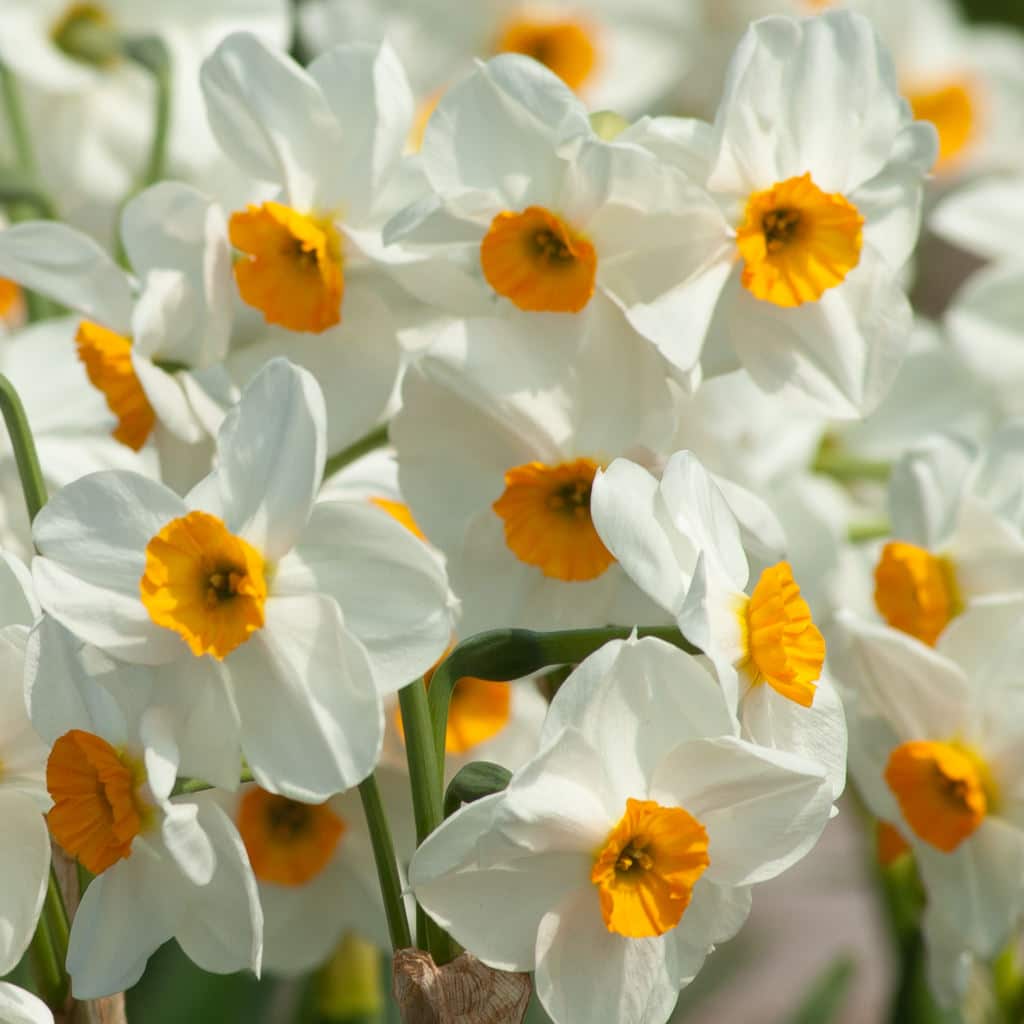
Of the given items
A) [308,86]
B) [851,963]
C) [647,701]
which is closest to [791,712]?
[647,701]

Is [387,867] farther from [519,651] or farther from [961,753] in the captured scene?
[961,753]

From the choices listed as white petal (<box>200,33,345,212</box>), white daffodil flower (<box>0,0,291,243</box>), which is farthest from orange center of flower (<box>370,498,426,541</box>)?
white daffodil flower (<box>0,0,291,243</box>)

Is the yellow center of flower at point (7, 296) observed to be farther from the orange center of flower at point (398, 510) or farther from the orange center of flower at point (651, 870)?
the orange center of flower at point (651, 870)

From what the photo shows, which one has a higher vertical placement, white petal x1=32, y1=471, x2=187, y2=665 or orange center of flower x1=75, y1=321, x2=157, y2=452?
white petal x1=32, y1=471, x2=187, y2=665

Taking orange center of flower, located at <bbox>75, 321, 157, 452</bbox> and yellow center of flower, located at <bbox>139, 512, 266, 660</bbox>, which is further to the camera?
orange center of flower, located at <bbox>75, 321, 157, 452</bbox>

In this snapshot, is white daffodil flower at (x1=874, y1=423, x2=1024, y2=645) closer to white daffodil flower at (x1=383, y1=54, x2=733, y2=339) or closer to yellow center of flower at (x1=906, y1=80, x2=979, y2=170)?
white daffodil flower at (x1=383, y1=54, x2=733, y2=339)

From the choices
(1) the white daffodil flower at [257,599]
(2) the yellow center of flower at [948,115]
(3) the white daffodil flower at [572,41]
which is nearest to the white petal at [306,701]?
(1) the white daffodil flower at [257,599]

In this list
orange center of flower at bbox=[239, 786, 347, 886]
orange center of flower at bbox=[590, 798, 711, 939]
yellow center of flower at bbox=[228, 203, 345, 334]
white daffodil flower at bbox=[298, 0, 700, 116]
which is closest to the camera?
orange center of flower at bbox=[590, 798, 711, 939]
